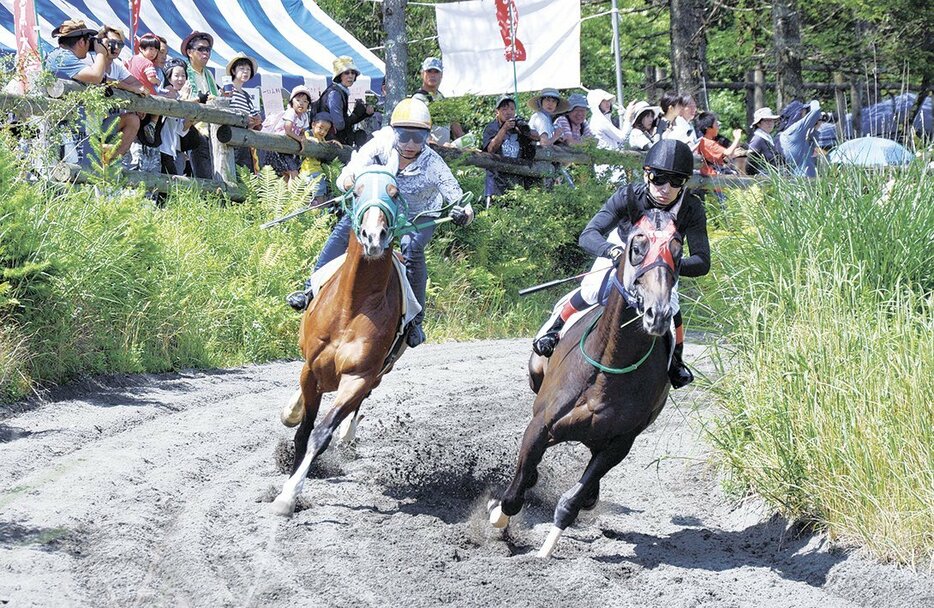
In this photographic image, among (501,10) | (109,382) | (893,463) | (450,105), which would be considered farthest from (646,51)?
(893,463)

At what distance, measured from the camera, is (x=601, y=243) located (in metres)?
7.56

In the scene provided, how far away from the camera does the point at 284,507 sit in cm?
766

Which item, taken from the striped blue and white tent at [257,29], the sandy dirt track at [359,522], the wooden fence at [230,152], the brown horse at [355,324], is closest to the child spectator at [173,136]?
the wooden fence at [230,152]

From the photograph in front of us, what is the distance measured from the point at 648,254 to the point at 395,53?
33.9ft

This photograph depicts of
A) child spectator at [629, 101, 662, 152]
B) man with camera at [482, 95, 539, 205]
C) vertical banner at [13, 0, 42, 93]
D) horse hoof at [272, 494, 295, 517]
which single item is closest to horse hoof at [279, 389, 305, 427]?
horse hoof at [272, 494, 295, 517]

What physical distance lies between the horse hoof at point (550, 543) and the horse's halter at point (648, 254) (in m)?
1.44

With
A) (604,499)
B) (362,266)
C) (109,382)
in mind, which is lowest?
(604,499)

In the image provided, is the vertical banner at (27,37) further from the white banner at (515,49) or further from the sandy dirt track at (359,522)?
the white banner at (515,49)

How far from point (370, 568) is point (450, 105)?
39.4 ft

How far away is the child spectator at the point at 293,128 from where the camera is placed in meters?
15.4

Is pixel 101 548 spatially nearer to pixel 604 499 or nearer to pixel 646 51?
pixel 604 499

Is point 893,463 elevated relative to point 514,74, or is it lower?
lower

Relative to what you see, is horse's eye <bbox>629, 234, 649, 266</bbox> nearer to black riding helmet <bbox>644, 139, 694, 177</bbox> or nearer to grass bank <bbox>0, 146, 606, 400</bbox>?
black riding helmet <bbox>644, 139, 694, 177</bbox>

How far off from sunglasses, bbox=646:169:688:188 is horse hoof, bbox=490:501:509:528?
2150 mm
